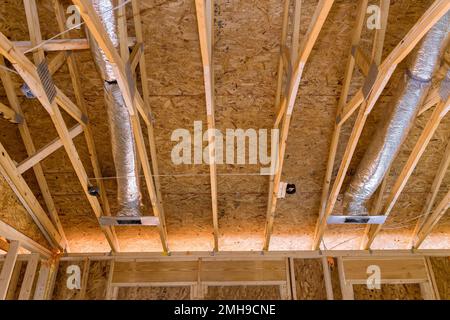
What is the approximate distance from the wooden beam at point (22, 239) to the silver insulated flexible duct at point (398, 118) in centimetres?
370

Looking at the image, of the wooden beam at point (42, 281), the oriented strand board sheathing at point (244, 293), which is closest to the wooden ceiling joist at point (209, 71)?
the oriented strand board sheathing at point (244, 293)

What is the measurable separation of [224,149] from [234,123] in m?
0.36

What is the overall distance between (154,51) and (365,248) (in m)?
3.67

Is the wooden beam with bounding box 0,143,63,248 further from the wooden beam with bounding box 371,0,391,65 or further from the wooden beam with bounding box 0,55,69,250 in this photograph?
the wooden beam with bounding box 371,0,391,65

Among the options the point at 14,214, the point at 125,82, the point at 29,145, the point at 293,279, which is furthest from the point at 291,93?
the point at 14,214

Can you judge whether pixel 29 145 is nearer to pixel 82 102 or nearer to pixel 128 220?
pixel 82 102

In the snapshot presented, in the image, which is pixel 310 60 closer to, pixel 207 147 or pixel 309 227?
pixel 207 147

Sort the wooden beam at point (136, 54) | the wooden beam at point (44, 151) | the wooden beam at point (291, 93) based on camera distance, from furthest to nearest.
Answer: the wooden beam at point (44, 151)
the wooden beam at point (136, 54)
the wooden beam at point (291, 93)

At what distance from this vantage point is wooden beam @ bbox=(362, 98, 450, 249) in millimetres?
3641

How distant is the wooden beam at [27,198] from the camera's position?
402 cm

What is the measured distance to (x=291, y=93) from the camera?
136 inches

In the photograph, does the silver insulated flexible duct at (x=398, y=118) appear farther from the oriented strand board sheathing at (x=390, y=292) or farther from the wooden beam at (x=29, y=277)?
the wooden beam at (x=29, y=277)

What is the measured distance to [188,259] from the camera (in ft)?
16.7

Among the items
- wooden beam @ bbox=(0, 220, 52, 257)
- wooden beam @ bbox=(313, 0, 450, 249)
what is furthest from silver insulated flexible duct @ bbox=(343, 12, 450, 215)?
wooden beam @ bbox=(0, 220, 52, 257)
